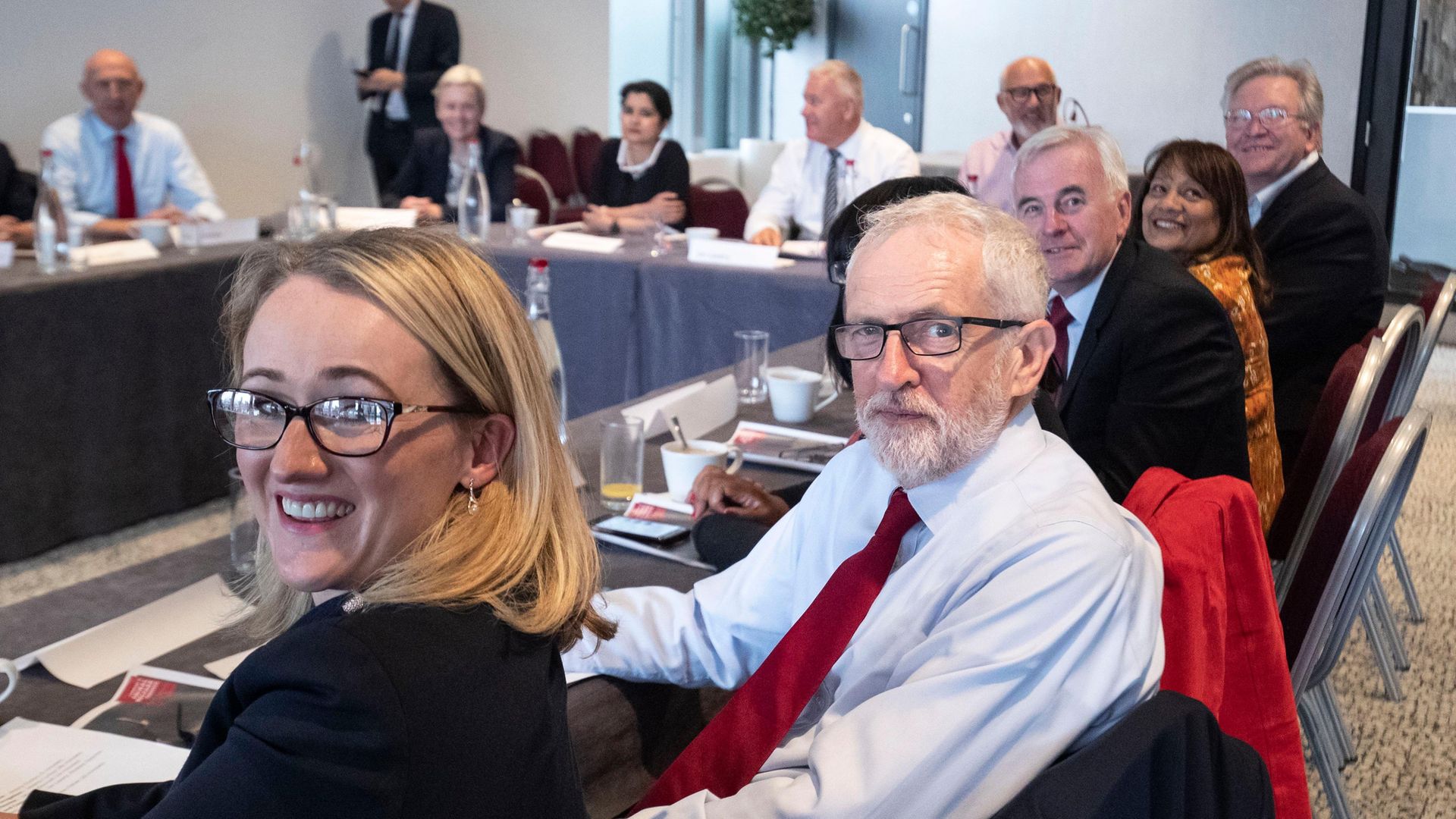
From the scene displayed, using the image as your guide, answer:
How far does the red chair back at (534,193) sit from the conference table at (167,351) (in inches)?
61.8

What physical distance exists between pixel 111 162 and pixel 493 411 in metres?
4.82

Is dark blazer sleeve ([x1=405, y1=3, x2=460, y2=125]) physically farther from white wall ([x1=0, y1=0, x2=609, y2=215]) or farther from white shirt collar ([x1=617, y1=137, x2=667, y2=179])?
white shirt collar ([x1=617, y1=137, x2=667, y2=179])

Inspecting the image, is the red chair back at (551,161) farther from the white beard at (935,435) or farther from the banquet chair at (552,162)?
the white beard at (935,435)

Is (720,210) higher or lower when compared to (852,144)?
lower

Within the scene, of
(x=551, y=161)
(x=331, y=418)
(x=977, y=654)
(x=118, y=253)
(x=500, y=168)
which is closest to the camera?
(x=331, y=418)

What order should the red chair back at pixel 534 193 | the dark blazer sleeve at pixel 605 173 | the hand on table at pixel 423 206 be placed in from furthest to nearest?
the red chair back at pixel 534 193 < the dark blazer sleeve at pixel 605 173 < the hand on table at pixel 423 206

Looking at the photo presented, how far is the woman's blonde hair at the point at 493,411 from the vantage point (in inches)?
36.2

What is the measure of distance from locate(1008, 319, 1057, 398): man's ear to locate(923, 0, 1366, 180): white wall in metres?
7.19

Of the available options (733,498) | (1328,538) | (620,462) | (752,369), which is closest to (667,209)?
(752,369)

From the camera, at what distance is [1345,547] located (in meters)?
1.57

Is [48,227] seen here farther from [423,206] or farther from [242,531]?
[242,531]

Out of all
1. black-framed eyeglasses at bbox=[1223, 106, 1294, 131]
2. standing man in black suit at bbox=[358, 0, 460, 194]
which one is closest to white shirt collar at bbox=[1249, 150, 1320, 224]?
black-framed eyeglasses at bbox=[1223, 106, 1294, 131]

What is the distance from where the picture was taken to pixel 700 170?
908cm

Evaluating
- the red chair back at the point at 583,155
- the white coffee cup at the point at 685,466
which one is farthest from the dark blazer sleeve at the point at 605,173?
the white coffee cup at the point at 685,466
